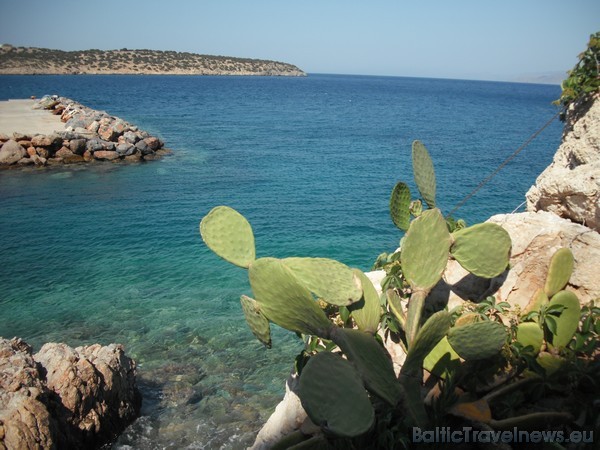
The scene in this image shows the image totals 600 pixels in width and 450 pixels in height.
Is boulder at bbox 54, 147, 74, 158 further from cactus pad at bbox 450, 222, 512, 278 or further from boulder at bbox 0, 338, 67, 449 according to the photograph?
cactus pad at bbox 450, 222, 512, 278

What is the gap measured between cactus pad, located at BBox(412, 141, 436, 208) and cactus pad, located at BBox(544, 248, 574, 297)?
1.42m

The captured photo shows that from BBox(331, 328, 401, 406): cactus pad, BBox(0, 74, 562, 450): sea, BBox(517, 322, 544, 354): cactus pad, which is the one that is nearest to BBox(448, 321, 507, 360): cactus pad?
BBox(517, 322, 544, 354): cactus pad

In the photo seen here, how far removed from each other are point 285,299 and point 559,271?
2.67 metres

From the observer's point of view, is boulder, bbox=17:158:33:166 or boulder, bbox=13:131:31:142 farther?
boulder, bbox=13:131:31:142

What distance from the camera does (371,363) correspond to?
11.7ft

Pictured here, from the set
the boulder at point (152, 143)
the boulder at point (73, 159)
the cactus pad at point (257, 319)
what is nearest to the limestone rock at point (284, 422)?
the cactus pad at point (257, 319)

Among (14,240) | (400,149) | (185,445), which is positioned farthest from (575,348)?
(400,149)

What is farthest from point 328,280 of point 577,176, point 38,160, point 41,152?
point 41,152

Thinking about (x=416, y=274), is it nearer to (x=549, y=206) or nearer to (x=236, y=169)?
(x=549, y=206)

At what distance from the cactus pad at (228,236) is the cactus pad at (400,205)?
67.7 inches

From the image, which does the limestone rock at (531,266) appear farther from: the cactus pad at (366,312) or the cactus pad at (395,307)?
the cactus pad at (366,312)

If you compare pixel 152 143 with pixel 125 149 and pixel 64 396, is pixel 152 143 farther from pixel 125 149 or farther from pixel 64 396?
pixel 64 396

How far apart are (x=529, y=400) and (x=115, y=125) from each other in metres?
30.5

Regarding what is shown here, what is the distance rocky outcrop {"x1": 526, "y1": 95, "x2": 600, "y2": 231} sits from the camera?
514cm
